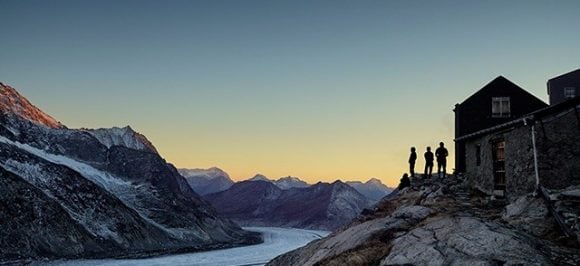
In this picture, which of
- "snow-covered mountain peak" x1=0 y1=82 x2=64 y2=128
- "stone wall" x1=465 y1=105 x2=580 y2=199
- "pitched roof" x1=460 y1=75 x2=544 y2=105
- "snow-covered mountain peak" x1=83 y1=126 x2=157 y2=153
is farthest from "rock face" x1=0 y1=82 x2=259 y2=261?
"stone wall" x1=465 y1=105 x2=580 y2=199

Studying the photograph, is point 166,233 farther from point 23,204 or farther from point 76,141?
point 76,141

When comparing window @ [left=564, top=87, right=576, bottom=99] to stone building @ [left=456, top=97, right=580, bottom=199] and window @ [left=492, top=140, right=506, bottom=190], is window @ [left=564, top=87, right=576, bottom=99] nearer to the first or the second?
window @ [left=492, top=140, right=506, bottom=190]

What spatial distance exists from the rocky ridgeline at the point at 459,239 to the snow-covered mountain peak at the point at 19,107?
123238 mm

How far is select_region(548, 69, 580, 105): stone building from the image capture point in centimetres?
4245

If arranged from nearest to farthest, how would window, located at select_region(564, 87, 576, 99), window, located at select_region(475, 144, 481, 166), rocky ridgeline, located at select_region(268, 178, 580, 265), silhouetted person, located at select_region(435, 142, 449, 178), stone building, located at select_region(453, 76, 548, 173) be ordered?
rocky ridgeline, located at select_region(268, 178, 580, 265) → window, located at select_region(475, 144, 481, 166) → silhouetted person, located at select_region(435, 142, 449, 178) → stone building, located at select_region(453, 76, 548, 173) → window, located at select_region(564, 87, 576, 99)

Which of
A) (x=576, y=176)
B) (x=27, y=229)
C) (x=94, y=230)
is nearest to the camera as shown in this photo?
(x=576, y=176)

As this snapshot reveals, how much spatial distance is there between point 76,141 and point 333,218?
93415mm

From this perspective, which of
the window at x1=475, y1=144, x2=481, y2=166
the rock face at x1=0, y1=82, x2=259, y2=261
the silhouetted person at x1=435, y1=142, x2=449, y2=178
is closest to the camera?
the window at x1=475, y1=144, x2=481, y2=166

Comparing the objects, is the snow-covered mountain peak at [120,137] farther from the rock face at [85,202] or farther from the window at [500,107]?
the window at [500,107]

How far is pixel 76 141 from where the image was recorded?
136m

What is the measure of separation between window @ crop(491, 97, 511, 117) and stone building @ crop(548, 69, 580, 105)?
39.1 ft

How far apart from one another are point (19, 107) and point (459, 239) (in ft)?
468

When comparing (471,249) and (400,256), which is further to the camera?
(400,256)

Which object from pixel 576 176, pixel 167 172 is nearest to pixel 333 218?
pixel 167 172
